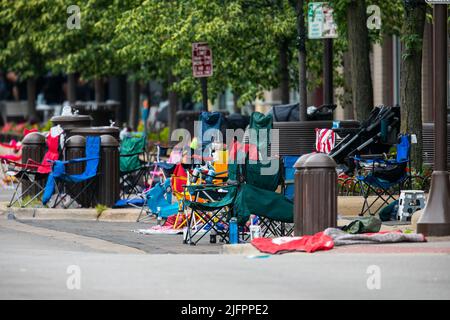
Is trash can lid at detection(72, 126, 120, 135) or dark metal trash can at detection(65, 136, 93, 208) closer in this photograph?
dark metal trash can at detection(65, 136, 93, 208)

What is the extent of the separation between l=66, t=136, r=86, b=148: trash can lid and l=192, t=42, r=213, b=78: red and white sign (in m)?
4.01

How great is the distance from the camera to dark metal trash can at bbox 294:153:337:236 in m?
16.2

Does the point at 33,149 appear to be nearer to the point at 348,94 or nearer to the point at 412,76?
the point at 412,76

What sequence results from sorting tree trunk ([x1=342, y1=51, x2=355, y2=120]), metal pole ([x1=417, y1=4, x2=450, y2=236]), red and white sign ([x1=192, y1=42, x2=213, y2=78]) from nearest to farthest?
metal pole ([x1=417, y1=4, x2=450, y2=236]) → red and white sign ([x1=192, y1=42, x2=213, y2=78]) → tree trunk ([x1=342, y1=51, x2=355, y2=120])

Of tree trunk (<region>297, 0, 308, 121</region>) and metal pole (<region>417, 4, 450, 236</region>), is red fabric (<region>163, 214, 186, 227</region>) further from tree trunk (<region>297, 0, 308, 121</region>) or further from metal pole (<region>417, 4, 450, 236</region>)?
tree trunk (<region>297, 0, 308, 121</region>)

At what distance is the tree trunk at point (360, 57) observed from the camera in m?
26.3

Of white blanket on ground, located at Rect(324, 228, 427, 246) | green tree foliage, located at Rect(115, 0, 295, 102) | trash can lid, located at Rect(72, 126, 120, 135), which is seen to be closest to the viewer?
white blanket on ground, located at Rect(324, 228, 427, 246)

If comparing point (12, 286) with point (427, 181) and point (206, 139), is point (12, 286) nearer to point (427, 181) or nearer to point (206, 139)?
point (427, 181)

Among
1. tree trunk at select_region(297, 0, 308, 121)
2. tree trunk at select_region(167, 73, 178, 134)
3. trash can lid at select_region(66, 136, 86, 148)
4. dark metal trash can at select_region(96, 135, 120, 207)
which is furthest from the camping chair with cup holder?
tree trunk at select_region(167, 73, 178, 134)

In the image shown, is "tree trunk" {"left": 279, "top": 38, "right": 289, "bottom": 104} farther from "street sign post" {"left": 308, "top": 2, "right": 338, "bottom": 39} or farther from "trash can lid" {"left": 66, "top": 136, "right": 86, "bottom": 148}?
"trash can lid" {"left": 66, "top": 136, "right": 86, "bottom": 148}

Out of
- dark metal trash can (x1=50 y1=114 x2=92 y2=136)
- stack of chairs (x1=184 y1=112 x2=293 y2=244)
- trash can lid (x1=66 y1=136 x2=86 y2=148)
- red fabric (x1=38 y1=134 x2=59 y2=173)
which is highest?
dark metal trash can (x1=50 y1=114 x2=92 y2=136)

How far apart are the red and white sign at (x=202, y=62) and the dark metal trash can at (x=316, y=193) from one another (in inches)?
396

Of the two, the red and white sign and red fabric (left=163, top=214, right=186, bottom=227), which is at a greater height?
the red and white sign
